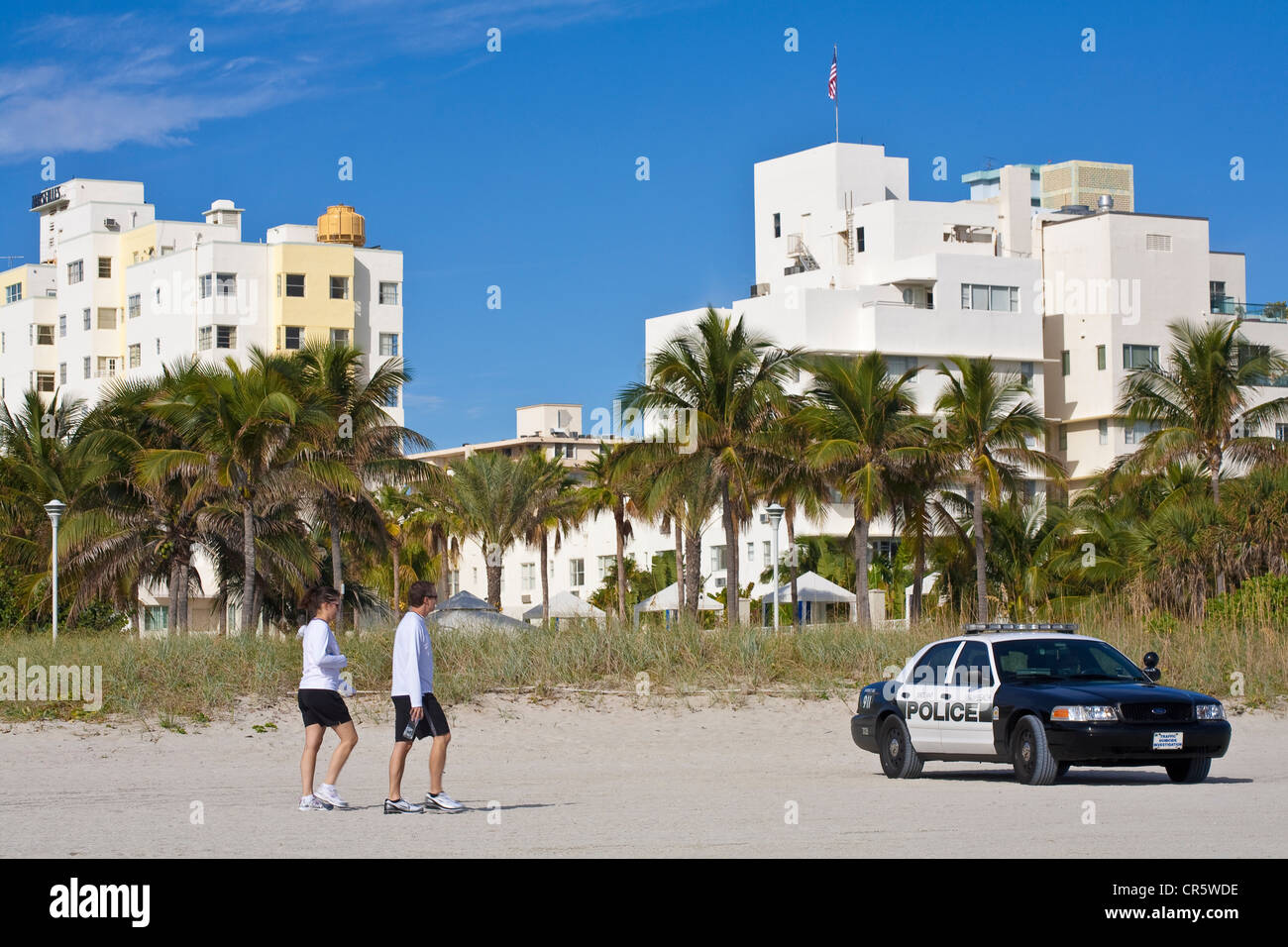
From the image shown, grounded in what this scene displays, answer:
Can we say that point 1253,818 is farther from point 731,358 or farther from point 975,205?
point 975,205

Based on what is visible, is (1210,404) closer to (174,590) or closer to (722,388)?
(722,388)

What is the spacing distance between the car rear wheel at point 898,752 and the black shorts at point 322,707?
652 centimetres

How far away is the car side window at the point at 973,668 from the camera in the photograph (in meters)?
17.1

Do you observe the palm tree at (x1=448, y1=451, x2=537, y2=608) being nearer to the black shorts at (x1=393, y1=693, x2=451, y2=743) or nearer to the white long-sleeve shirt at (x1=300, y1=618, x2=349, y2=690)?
the white long-sleeve shirt at (x1=300, y1=618, x2=349, y2=690)

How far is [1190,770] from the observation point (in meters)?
17.1

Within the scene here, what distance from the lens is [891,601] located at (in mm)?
66438

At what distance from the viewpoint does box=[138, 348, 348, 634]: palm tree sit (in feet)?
144

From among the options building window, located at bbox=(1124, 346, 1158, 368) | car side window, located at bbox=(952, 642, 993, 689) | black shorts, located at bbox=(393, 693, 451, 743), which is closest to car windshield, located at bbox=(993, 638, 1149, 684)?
car side window, located at bbox=(952, 642, 993, 689)

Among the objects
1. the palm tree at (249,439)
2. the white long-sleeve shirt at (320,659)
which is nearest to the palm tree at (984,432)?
the palm tree at (249,439)

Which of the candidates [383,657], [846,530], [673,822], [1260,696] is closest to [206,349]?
[846,530]

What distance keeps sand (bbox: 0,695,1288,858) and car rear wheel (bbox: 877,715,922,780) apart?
27 centimetres

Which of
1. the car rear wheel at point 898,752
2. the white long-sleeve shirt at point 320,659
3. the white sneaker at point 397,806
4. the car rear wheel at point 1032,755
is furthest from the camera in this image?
the car rear wheel at point 898,752

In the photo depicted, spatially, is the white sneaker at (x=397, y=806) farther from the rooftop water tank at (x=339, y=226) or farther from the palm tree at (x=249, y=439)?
the rooftop water tank at (x=339, y=226)

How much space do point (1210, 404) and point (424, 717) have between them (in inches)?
1678
